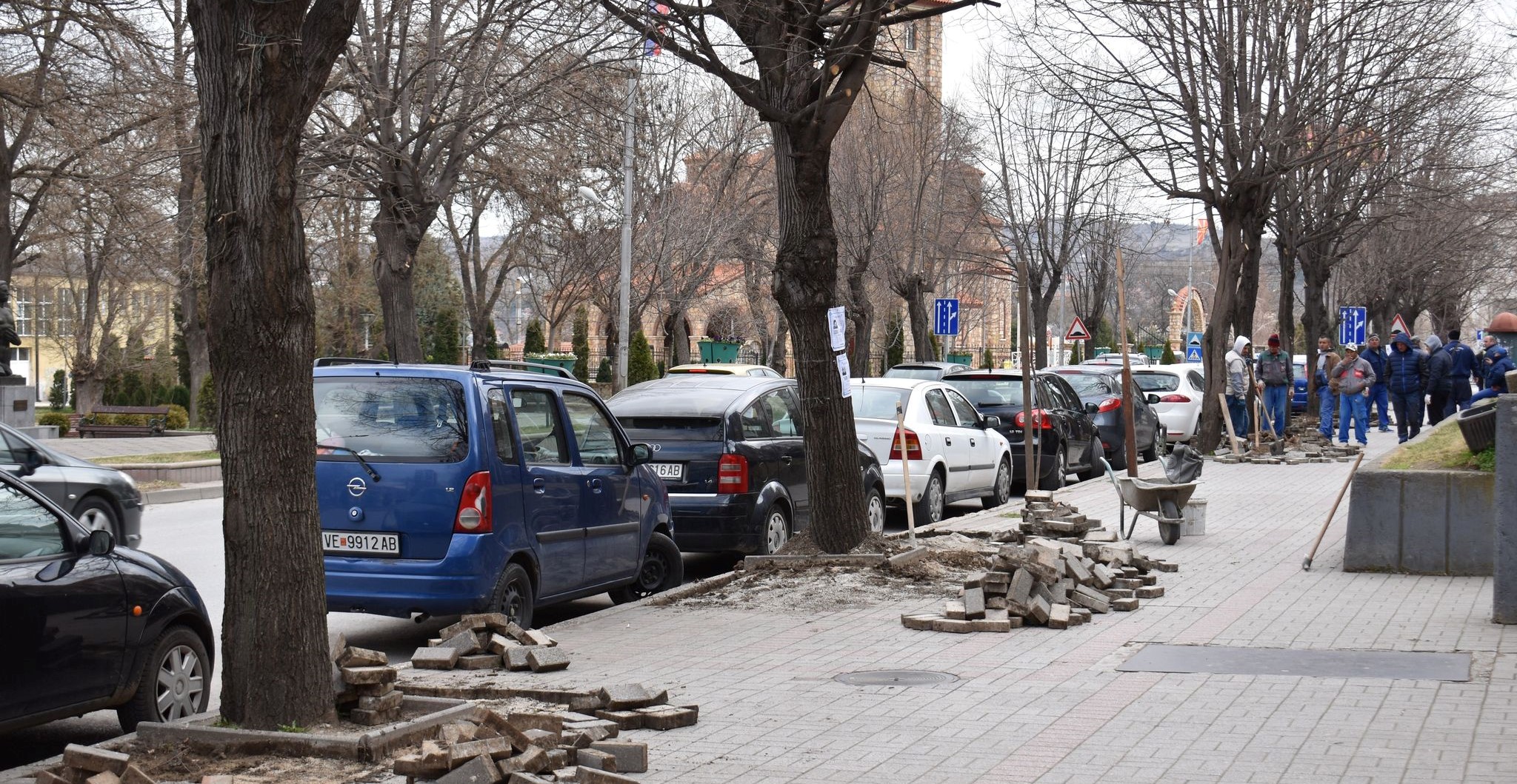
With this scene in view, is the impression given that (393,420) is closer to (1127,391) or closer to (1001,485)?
(1127,391)

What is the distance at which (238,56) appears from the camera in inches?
227

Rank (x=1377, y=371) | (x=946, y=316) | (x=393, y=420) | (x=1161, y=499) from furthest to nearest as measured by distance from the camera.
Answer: (x=946, y=316), (x=1377, y=371), (x=1161, y=499), (x=393, y=420)

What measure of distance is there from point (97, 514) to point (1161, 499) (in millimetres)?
9456

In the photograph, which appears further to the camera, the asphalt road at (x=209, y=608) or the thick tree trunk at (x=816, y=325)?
the thick tree trunk at (x=816, y=325)

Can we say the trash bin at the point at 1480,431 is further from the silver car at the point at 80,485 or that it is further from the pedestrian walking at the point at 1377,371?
the pedestrian walking at the point at 1377,371

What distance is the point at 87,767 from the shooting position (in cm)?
534

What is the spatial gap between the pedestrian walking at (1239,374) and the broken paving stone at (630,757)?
68.5 feet

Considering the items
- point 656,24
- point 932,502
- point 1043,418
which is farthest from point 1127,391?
point 656,24

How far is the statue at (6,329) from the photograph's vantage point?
22.6m

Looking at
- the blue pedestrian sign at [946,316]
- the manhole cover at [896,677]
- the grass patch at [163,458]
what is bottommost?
the manhole cover at [896,677]

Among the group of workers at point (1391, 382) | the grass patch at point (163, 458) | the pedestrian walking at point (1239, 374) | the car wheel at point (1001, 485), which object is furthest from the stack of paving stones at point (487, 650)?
the group of workers at point (1391, 382)

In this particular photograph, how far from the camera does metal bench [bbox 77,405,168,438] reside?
33656 mm

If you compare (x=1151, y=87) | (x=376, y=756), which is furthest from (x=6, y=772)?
(x=1151, y=87)

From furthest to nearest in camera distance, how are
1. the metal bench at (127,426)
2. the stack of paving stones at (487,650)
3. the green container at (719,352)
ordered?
the green container at (719,352), the metal bench at (127,426), the stack of paving stones at (487,650)
